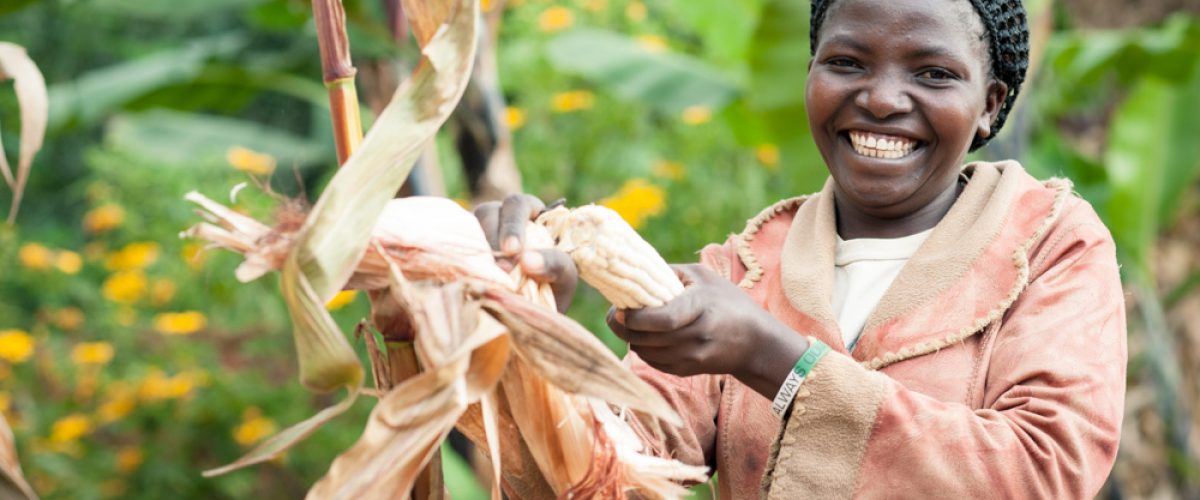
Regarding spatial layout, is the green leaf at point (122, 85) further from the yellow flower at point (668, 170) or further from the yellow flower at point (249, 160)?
the yellow flower at point (668, 170)

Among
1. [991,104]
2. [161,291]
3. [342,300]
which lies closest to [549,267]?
[991,104]

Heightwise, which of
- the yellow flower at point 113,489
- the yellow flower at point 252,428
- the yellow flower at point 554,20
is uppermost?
the yellow flower at point 554,20

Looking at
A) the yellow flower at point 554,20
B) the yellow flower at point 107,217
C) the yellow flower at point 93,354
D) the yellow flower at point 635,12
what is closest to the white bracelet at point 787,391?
the yellow flower at point 554,20

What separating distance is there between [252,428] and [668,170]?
52.2 inches

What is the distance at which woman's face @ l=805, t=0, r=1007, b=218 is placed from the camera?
4.45 feet

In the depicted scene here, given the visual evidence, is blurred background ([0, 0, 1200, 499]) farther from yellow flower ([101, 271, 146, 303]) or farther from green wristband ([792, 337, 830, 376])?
green wristband ([792, 337, 830, 376])

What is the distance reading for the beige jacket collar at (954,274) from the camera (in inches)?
53.4

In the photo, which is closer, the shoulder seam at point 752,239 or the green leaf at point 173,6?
the shoulder seam at point 752,239

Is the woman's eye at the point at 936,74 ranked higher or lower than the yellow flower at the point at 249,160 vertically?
higher

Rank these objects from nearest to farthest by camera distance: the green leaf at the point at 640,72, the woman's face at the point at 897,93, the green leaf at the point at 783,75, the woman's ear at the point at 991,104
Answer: the woman's face at the point at 897,93 → the woman's ear at the point at 991,104 → the green leaf at the point at 783,75 → the green leaf at the point at 640,72

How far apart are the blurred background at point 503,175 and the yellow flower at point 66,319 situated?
10 mm

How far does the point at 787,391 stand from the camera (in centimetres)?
124

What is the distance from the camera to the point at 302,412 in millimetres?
3865

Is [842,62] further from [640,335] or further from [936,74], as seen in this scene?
[640,335]
